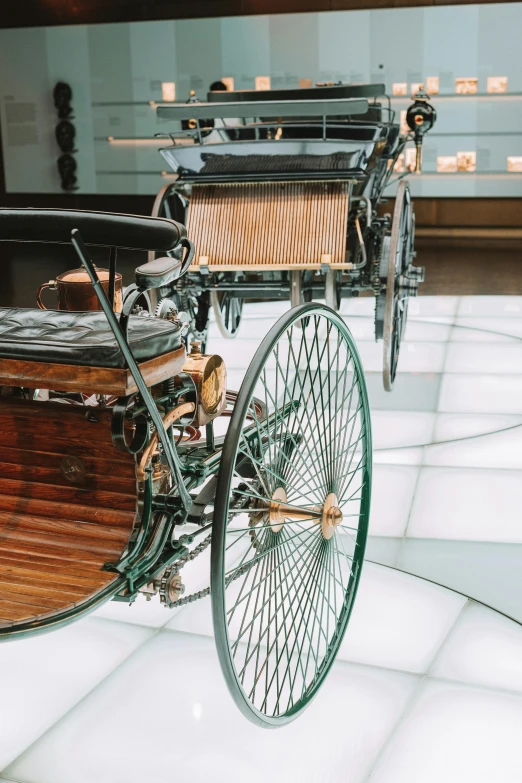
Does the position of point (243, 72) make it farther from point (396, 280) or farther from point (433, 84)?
point (396, 280)

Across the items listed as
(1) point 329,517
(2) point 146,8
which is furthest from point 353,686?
(2) point 146,8

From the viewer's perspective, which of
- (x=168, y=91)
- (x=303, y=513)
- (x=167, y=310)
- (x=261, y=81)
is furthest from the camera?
(x=168, y=91)

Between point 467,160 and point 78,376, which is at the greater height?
point 467,160

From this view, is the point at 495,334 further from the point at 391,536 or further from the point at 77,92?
the point at 77,92

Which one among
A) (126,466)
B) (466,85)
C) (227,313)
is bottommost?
(227,313)

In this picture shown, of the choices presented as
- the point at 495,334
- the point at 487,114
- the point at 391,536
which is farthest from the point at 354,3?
the point at 391,536

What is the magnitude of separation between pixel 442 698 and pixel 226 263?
2.39 m

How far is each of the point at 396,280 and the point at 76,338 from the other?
256cm

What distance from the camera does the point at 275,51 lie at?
29.6ft

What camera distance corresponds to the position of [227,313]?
516 centimetres

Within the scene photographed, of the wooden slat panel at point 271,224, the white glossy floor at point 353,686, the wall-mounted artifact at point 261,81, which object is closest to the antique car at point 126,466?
the white glossy floor at point 353,686

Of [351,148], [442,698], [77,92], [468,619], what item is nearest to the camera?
[442,698]

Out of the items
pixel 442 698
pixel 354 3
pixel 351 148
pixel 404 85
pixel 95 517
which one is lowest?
pixel 442 698

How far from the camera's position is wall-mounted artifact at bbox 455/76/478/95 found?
8.71m
